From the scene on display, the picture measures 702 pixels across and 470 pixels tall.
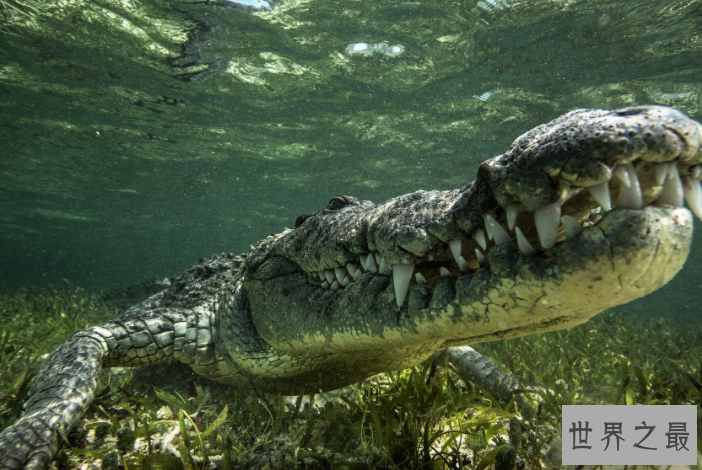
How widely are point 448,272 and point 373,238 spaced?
44 centimetres

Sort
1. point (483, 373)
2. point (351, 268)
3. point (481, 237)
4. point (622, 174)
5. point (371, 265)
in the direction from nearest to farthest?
point (622, 174), point (481, 237), point (371, 265), point (351, 268), point (483, 373)

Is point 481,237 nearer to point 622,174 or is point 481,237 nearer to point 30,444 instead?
point 622,174

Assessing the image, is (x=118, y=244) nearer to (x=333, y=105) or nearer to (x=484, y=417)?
(x=333, y=105)

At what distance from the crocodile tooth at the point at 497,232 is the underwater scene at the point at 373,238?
2 centimetres

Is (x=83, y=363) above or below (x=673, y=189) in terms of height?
below

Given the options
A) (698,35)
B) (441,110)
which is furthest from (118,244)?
(698,35)

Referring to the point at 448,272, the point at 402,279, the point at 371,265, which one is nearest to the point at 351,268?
the point at 371,265

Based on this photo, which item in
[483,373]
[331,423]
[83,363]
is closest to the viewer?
[331,423]

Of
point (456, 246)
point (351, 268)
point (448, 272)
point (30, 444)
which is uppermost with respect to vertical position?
point (456, 246)

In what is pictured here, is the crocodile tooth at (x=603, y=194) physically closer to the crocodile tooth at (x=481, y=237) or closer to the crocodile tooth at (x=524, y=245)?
the crocodile tooth at (x=524, y=245)

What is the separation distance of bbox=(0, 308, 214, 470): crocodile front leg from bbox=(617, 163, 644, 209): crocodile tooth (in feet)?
9.42

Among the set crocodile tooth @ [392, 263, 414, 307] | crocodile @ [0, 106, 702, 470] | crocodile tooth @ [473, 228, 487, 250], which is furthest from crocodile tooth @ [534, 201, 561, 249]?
crocodile tooth @ [392, 263, 414, 307]

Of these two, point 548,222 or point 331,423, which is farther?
point 331,423

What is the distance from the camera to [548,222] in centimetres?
124
